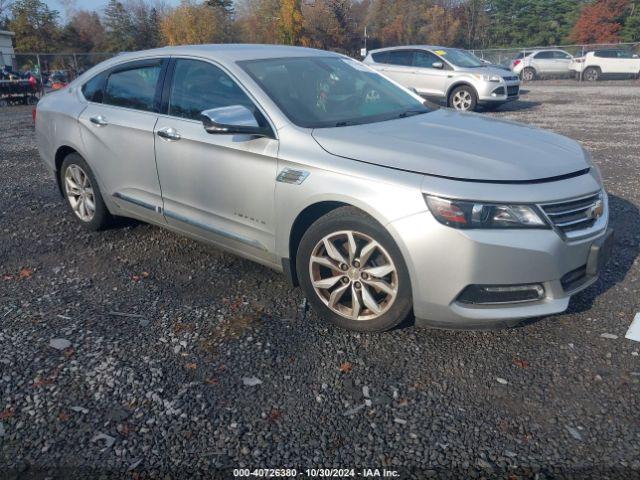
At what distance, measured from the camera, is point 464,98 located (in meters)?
14.4

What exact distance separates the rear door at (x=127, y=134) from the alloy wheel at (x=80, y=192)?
0.31 metres

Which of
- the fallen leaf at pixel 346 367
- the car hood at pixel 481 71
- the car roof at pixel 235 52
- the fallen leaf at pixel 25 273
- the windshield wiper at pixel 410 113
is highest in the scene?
the car roof at pixel 235 52

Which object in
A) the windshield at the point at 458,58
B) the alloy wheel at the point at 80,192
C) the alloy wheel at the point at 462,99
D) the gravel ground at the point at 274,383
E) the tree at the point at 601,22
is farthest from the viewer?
the tree at the point at 601,22

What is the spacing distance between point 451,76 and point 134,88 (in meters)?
11.1

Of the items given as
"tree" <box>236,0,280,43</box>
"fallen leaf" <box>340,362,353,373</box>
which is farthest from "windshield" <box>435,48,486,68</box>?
"tree" <box>236,0,280,43</box>

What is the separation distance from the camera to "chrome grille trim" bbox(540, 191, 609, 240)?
295 centimetres

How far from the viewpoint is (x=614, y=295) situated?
3.80 m

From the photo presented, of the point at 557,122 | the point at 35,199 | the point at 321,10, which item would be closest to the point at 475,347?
the point at 35,199

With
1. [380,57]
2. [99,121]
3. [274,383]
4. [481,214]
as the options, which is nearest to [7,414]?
[274,383]

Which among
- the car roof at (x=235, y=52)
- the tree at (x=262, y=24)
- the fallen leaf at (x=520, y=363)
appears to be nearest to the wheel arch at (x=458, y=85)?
the car roof at (x=235, y=52)

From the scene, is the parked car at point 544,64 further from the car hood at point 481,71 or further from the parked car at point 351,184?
the parked car at point 351,184

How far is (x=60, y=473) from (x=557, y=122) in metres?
12.1

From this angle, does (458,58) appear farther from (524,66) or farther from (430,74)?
(524,66)

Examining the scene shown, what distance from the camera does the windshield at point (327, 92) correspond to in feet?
12.1
